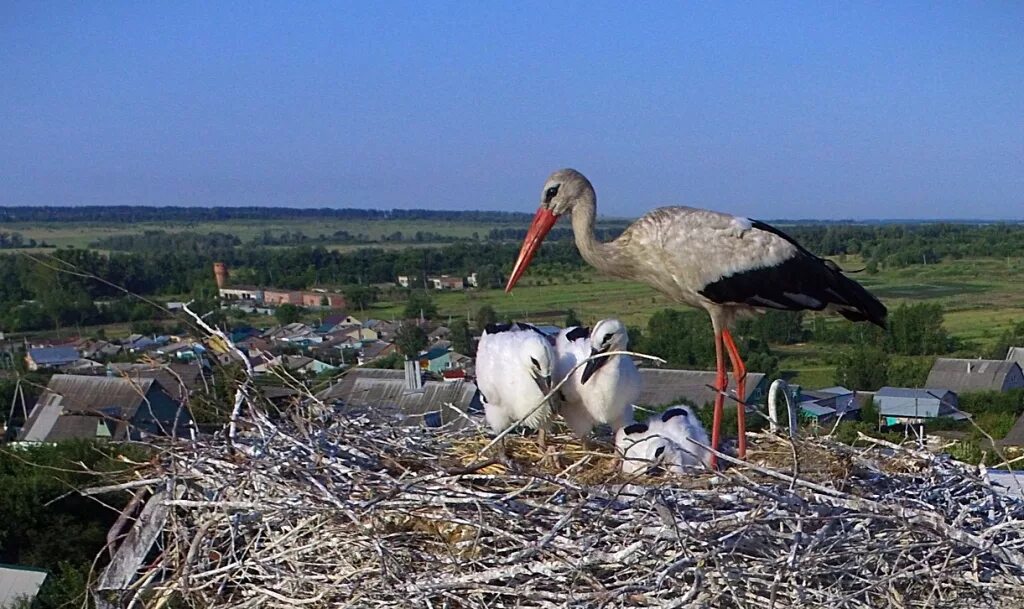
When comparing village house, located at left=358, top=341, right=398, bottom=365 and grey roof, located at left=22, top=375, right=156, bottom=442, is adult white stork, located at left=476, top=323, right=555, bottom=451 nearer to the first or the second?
grey roof, located at left=22, top=375, right=156, bottom=442

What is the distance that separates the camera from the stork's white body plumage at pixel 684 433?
389 centimetres

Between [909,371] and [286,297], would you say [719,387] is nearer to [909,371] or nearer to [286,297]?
[909,371]

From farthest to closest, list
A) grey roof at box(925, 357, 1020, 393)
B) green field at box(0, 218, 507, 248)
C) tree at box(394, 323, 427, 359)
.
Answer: green field at box(0, 218, 507, 248) → grey roof at box(925, 357, 1020, 393) → tree at box(394, 323, 427, 359)

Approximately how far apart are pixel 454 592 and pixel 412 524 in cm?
40

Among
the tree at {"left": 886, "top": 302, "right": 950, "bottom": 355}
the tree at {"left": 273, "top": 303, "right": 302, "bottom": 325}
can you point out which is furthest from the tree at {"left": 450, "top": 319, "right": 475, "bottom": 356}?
the tree at {"left": 886, "top": 302, "right": 950, "bottom": 355}

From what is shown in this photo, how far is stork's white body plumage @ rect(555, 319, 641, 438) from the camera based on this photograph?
166 inches

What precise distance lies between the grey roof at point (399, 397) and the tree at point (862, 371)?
10444 mm

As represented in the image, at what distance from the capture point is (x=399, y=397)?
869 cm

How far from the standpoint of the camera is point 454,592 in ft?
9.66

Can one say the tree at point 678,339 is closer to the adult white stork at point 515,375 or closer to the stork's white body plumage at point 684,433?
the adult white stork at point 515,375

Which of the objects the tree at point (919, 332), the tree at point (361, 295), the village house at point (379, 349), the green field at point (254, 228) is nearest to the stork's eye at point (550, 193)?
the village house at point (379, 349)

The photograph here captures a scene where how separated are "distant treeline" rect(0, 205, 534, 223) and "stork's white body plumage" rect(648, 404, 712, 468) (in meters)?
74.4

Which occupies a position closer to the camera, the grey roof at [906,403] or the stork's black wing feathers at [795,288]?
the stork's black wing feathers at [795,288]

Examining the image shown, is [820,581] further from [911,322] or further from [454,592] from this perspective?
[911,322]
